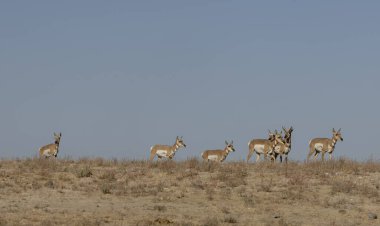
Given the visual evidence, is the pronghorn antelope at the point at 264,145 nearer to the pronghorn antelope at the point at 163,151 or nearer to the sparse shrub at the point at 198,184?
the pronghorn antelope at the point at 163,151

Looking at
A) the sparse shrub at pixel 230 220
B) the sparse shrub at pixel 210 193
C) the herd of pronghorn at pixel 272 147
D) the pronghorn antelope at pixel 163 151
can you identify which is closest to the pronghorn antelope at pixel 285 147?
the herd of pronghorn at pixel 272 147

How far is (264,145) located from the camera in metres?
37.8

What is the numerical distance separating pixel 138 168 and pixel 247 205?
708cm

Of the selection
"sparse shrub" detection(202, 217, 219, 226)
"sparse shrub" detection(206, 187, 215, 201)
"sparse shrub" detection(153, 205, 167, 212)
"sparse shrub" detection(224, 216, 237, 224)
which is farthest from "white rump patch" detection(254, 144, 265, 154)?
"sparse shrub" detection(202, 217, 219, 226)

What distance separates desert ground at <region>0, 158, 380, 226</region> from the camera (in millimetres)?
19719

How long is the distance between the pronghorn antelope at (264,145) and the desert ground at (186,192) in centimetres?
610

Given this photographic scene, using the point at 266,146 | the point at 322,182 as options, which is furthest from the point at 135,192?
the point at 266,146

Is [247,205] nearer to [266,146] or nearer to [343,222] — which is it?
[343,222]

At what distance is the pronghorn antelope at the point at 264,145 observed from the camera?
118 ft

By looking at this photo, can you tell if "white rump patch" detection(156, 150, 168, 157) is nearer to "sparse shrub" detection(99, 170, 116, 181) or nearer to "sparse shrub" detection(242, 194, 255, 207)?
"sparse shrub" detection(99, 170, 116, 181)

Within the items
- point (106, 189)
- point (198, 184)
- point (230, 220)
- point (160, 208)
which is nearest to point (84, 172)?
point (106, 189)

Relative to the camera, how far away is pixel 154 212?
67.4 ft

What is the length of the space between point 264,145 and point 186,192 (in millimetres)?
14940

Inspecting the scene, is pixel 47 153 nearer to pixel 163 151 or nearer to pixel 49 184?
pixel 163 151
